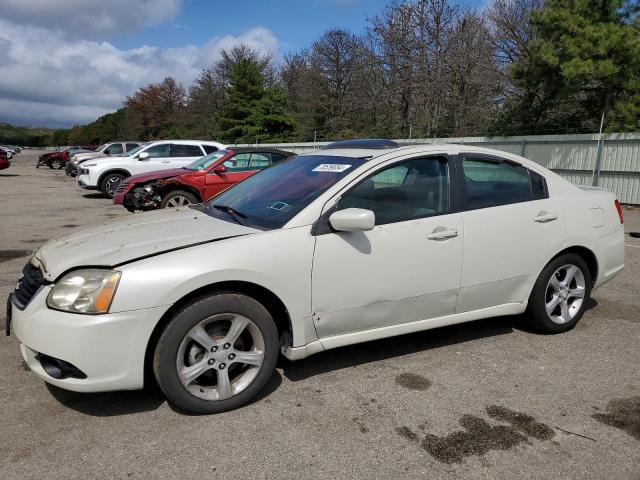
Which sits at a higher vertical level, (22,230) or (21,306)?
(21,306)

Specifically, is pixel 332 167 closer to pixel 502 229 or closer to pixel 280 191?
pixel 280 191

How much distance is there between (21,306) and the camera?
3.11m

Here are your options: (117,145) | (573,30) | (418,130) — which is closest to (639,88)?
(573,30)

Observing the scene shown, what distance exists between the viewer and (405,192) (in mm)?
3850

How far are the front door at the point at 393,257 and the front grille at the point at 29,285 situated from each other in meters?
1.64

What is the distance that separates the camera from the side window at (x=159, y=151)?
15.8 m

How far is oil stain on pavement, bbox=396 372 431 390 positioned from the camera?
11.6 feet

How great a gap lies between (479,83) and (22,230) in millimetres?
22360

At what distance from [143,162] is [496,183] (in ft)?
45.2

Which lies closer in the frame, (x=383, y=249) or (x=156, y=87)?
(x=383, y=249)

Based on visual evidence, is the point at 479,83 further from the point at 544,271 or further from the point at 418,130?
the point at 544,271

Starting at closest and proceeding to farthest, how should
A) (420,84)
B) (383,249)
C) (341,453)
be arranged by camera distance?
(341,453) → (383,249) → (420,84)

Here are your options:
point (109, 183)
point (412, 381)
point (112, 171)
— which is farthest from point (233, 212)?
point (112, 171)

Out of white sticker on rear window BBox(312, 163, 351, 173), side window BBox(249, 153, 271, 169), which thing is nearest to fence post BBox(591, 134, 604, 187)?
side window BBox(249, 153, 271, 169)
